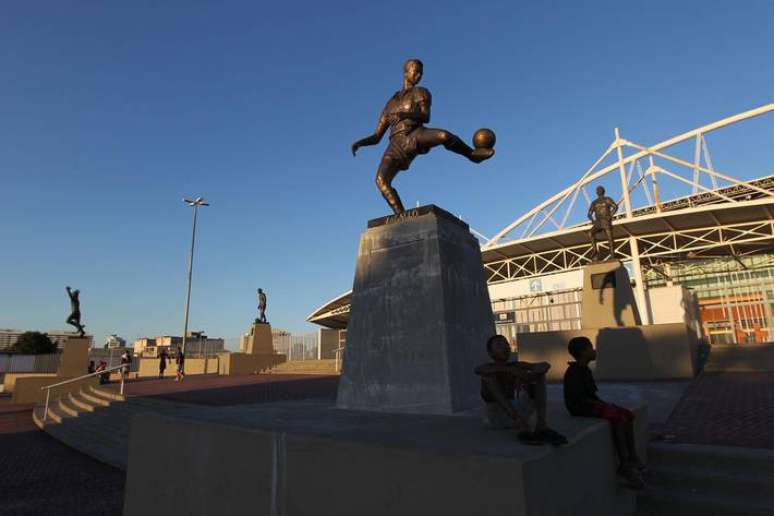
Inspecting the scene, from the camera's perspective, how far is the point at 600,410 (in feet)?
11.4

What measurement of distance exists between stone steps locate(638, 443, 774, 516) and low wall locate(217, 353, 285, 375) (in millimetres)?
25851

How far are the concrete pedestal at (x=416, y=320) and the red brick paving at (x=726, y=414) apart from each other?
252cm

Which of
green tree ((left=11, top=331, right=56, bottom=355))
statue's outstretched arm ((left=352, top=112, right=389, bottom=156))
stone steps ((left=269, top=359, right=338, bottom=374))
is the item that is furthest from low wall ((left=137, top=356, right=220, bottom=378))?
green tree ((left=11, top=331, right=56, bottom=355))

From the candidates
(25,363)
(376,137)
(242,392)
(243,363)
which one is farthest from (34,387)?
(376,137)

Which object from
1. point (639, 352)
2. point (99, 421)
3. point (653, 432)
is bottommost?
point (99, 421)

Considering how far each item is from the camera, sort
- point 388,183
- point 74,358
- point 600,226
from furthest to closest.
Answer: point 74,358 < point 600,226 < point 388,183

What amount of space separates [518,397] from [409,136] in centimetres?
376

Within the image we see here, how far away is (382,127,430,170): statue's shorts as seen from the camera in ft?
18.8

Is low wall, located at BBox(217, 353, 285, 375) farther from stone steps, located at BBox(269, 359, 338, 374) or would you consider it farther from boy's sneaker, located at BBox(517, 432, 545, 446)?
boy's sneaker, located at BBox(517, 432, 545, 446)

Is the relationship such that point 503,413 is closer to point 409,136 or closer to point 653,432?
point 653,432

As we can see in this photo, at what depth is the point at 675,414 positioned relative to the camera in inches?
248

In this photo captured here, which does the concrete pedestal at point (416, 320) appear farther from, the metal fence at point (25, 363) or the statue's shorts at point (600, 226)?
the metal fence at point (25, 363)

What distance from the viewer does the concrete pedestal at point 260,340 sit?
29.6 metres

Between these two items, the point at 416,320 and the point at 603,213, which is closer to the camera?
the point at 416,320
